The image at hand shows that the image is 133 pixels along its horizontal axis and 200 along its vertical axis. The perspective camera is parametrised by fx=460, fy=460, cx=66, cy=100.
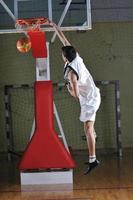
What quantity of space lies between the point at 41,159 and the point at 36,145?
216 mm

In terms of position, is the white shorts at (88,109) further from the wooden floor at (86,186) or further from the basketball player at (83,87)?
the wooden floor at (86,186)

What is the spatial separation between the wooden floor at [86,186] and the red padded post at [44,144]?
0.33 meters

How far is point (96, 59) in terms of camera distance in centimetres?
893

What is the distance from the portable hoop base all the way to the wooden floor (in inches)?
5.7

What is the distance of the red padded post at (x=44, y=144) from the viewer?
Answer: 21.5 feet

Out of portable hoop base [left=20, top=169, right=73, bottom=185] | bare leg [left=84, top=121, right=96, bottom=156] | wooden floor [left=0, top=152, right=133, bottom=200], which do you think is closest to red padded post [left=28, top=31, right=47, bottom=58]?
bare leg [left=84, top=121, right=96, bottom=156]

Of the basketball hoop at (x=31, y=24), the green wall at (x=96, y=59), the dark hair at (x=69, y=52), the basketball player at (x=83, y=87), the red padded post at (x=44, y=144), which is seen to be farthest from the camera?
the green wall at (x=96, y=59)

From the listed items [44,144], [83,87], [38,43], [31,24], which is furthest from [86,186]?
[31,24]

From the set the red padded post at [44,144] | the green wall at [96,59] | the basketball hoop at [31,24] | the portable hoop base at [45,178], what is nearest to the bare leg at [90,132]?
the red padded post at [44,144]

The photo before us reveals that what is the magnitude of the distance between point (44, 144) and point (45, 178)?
0.51 metres

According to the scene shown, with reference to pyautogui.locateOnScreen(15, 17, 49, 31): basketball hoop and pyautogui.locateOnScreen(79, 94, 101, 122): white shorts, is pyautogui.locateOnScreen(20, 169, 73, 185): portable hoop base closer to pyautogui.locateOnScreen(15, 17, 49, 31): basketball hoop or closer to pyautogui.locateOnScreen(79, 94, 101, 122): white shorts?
pyautogui.locateOnScreen(79, 94, 101, 122): white shorts

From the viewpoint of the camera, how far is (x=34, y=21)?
19.2 ft

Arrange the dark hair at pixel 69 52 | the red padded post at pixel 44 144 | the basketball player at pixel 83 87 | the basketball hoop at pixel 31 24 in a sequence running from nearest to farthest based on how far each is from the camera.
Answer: the dark hair at pixel 69 52 → the basketball player at pixel 83 87 → the basketball hoop at pixel 31 24 → the red padded post at pixel 44 144

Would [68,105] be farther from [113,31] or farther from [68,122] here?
[113,31]
